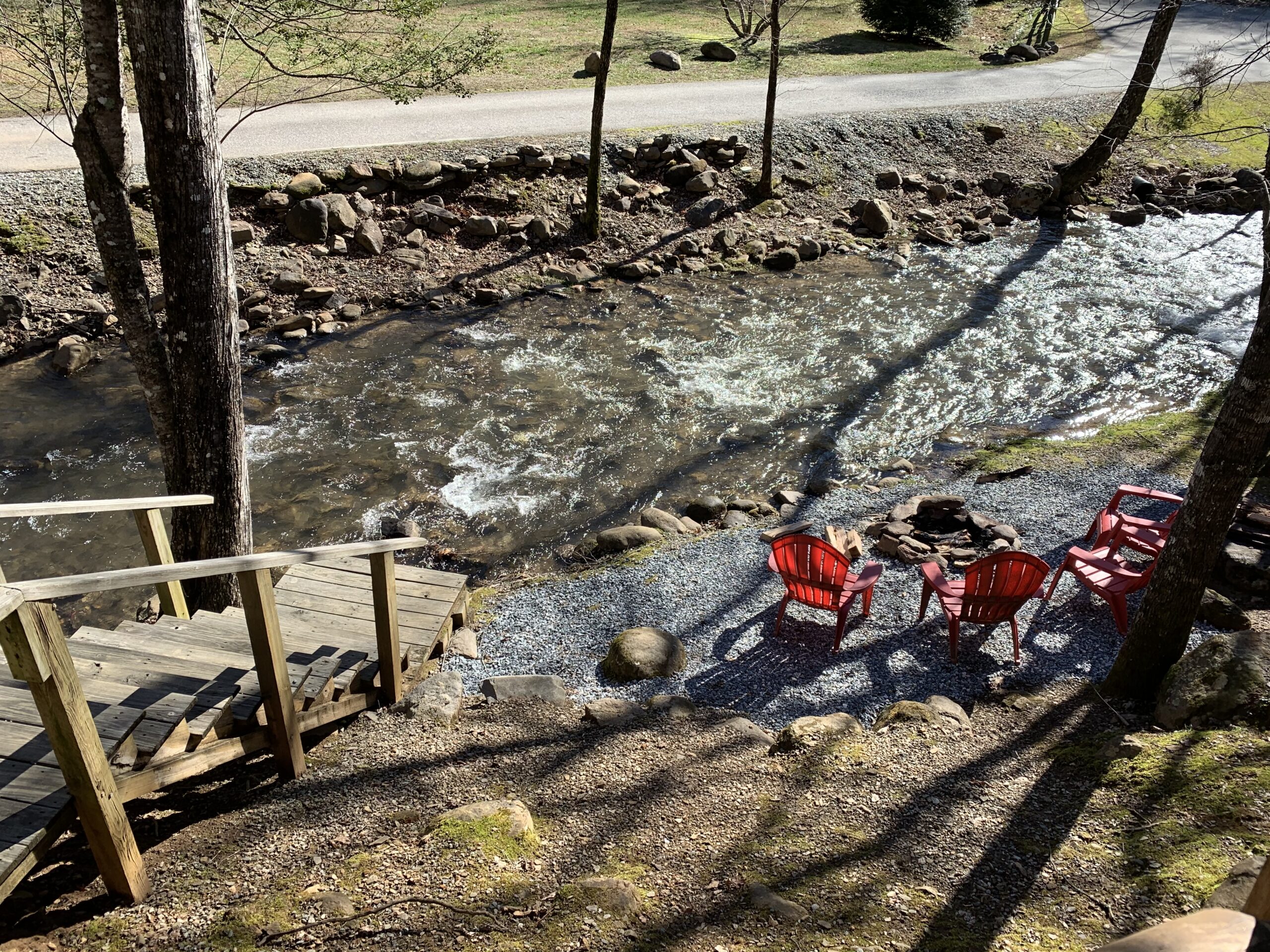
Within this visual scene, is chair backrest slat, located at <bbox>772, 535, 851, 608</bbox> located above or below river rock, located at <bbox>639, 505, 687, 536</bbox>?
above

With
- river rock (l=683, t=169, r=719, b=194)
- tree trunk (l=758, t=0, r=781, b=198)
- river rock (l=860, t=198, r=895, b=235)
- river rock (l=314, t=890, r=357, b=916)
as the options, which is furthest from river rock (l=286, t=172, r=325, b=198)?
river rock (l=314, t=890, r=357, b=916)

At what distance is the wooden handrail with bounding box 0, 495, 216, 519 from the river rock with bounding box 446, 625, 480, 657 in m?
2.15

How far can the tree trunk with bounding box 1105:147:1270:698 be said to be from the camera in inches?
195

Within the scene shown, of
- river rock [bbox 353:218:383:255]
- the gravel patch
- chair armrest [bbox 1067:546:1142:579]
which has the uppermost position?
river rock [bbox 353:218:383:255]

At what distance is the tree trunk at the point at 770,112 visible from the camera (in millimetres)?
15078

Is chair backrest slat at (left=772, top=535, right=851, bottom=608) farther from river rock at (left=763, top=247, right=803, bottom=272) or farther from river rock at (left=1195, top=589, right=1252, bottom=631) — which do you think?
river rock at (left=763, top=247, right=803, bottom=272)

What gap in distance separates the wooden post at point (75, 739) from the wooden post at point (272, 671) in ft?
2.71

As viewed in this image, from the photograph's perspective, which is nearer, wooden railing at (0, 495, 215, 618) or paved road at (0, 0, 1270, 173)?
wooden railing at (0, 495, 215, 618)

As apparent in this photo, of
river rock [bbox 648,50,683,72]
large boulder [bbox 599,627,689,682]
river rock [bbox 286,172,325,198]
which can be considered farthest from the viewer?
river rock [bbox 648,50,683,72]

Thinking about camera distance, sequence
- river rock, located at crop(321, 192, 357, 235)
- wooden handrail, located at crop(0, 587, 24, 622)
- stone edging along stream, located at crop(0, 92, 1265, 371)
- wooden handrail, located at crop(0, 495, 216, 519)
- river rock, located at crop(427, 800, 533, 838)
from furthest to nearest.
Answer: river rock, located at crop(321, 192, 357, 235) < stone edging along stream, located at crop(0, 92, 1265, 371) < river rock, located at crop(427, 800, 533, 838) < wooden handrail, located at crop(0, 495, 216, 519) < wooden handrail, located at crop(0, 587, 24, 622)

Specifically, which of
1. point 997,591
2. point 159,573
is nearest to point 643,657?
point 997,591

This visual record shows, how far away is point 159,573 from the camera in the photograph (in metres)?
3.64

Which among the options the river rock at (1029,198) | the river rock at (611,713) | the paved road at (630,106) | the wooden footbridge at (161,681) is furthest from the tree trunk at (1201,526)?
the river rock at (1029,198)

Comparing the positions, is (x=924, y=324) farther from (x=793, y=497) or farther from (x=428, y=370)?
(x=428, y=370)
